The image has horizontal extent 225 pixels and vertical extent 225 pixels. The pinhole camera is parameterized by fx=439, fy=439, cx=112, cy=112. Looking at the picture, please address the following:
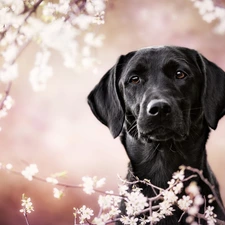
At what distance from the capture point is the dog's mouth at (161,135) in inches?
78.6

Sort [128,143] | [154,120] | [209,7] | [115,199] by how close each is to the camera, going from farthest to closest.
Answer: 1. [209,7]
2. [128,143]
3. [115,199]
4. [154,120]

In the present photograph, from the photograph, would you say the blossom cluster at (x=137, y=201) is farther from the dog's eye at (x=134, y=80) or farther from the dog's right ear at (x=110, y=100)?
the dog's eye at (x=134, y=80)

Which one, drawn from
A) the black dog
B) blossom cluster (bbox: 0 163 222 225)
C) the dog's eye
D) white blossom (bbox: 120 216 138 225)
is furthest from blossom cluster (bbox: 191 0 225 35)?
white blossom (bbox: 120 216 138 225)

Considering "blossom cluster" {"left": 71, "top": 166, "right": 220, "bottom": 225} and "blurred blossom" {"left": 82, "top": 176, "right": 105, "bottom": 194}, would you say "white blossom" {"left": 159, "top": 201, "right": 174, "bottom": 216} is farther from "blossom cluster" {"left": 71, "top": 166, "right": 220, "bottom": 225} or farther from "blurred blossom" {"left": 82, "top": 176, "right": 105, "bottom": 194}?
"blurred blossom" {"left": 82, "top": 176, "right": 105, "bottom": 194}

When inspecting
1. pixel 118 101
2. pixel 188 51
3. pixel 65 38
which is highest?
pixel 65 38

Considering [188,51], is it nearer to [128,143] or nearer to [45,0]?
[128,143]

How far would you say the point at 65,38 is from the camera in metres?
→ 2.31

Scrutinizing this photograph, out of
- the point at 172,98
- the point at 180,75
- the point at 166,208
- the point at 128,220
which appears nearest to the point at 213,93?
the point at 180,75

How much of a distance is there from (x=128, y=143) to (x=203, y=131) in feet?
1.28

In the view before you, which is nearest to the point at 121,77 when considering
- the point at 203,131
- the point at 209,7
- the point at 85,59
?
the point at 85,59

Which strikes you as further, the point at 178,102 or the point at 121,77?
the point at 121,77

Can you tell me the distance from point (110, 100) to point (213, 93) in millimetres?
531

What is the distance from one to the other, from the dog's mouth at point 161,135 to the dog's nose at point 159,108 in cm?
8

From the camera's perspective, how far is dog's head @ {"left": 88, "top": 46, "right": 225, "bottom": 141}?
6.61ft
